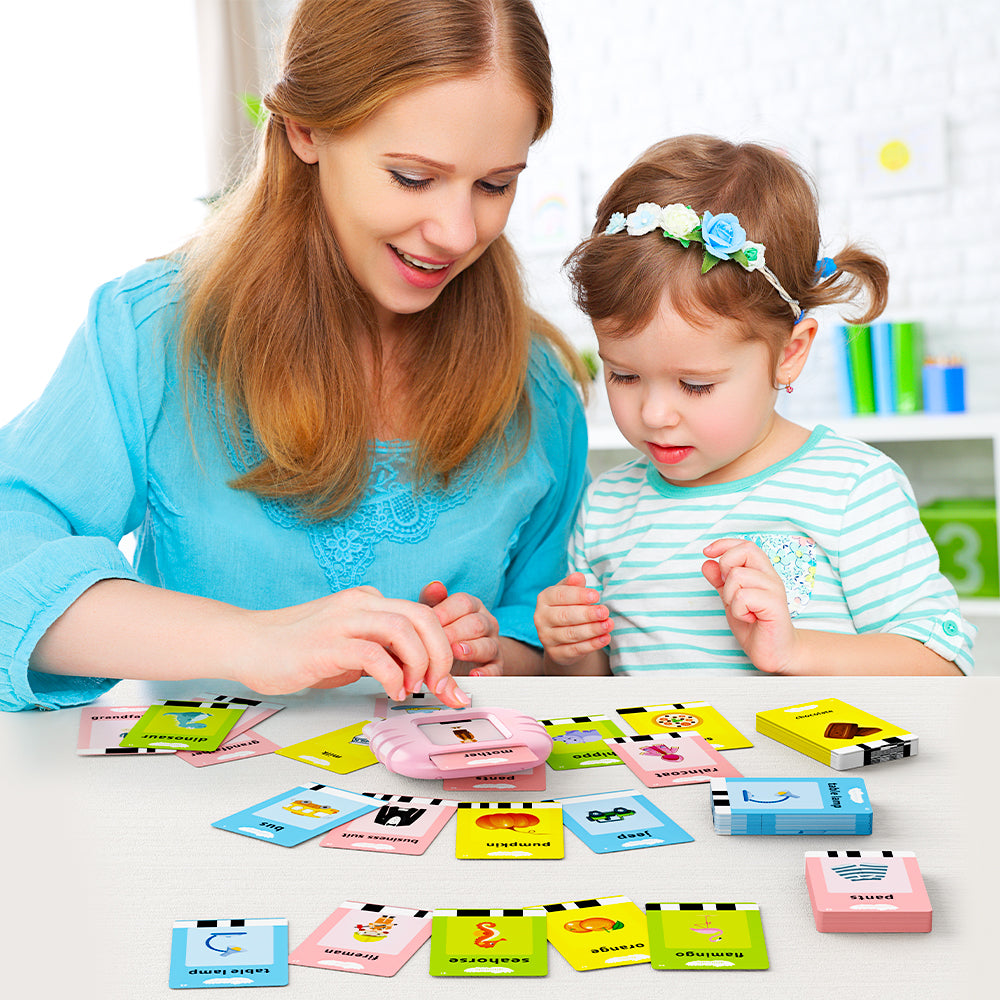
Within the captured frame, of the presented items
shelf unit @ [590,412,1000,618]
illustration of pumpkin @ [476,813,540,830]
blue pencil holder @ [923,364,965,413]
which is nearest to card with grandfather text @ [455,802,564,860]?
illustration of pumpkin @ [476,813,540,830]

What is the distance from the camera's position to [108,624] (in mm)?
1016

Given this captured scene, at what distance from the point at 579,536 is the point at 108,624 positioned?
671mm

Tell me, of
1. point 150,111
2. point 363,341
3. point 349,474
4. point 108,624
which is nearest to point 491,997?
point 108,624

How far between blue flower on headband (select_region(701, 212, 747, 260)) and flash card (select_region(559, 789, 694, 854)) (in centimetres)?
70

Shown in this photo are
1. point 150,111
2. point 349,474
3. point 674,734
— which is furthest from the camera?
point 150,111

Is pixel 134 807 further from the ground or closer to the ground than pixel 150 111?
closer to the ground

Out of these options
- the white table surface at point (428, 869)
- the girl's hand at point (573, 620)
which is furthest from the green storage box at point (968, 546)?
the white table surface at point (428, 869)

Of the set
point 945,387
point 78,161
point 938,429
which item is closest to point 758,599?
point 938,429

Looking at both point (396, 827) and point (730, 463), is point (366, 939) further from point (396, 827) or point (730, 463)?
point (730, 463)

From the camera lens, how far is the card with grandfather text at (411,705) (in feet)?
3.31

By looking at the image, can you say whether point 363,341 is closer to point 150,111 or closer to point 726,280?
point 726,280

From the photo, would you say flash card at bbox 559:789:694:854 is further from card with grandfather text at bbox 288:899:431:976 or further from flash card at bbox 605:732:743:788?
card with grandfather text at bbox 288:899:431:976

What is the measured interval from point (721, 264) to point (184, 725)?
0.79 metres

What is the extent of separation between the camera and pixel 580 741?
92 cm
